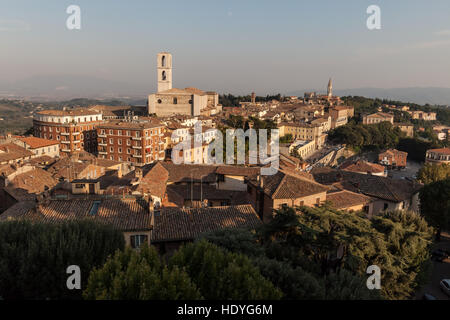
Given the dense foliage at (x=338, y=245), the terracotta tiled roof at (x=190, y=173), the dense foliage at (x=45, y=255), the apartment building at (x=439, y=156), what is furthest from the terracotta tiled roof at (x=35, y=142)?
the apartment building at (x=439, y=156)

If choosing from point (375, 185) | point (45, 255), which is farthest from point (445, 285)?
point (45, 255)

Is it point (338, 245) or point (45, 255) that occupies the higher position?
point (45, 255)

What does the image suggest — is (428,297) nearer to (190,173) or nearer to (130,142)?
(190,173)

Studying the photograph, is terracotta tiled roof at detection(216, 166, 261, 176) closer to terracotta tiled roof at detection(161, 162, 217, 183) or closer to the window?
terracotta tiled roof at detection(161, 162, 217, 183)

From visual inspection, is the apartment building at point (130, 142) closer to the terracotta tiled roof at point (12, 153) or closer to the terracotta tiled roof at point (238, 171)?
the terracotta tiled roof at point (12, 153)
